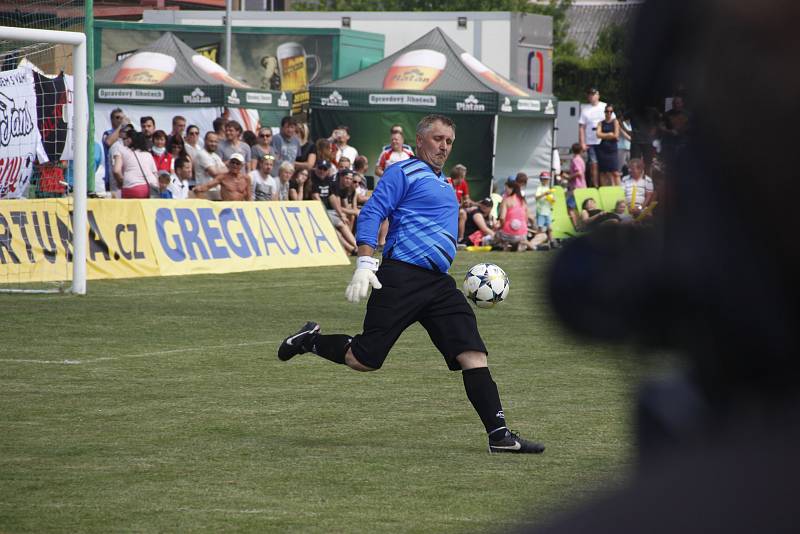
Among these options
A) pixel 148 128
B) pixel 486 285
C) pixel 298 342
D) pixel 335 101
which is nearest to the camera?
pixel 298 342

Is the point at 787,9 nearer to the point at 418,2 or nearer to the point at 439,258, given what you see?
the point at 439,258

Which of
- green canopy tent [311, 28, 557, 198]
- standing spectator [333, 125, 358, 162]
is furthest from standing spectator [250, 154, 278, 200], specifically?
green canopy tent [311, 28, 557, 198]

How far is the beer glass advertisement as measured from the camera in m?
33.1

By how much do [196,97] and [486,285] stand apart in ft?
54.0

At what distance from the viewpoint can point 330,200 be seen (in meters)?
23.1

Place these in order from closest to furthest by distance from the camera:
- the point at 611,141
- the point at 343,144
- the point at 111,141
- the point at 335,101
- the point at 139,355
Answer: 1. the point at 611,141
2. the point at 139,355
3. the point at 111,141
4. the point at 343,144
5. the point at 335,101

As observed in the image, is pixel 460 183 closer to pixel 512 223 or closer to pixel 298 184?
pixel 512 223

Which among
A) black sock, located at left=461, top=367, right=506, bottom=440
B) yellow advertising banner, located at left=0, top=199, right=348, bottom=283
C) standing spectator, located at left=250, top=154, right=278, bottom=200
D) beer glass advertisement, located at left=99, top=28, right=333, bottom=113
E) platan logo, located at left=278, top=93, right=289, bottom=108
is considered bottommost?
yellow advertising banner, located at left=0, top=199, right=348, bottom=283

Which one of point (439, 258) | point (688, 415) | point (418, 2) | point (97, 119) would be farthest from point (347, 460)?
point (418, 2)

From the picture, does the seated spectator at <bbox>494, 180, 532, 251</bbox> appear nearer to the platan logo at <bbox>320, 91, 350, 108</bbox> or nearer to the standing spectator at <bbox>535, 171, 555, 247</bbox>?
the standing spectator at <bbox>535, 171, 555, 247</bbox>

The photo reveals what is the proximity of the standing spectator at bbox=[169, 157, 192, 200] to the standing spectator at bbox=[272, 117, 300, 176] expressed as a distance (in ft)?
10.7

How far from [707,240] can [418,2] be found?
261 ft

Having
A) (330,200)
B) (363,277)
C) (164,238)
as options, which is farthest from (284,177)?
(363,277)

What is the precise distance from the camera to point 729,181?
96cm
